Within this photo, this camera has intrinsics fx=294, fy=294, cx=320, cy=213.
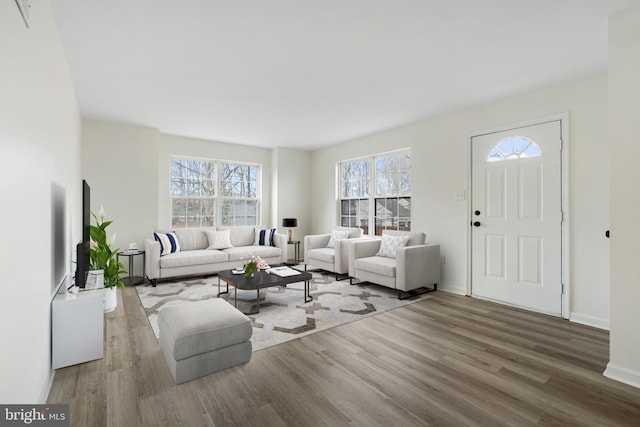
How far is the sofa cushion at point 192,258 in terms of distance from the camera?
4.60 metres

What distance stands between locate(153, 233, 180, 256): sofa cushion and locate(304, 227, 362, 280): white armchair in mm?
2239

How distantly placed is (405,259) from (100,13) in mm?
3860

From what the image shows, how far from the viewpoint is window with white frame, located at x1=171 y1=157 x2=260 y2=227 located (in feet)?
19.1

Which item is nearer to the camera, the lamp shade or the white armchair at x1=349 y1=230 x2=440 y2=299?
the white armchair at x1=349 y1=230 x2=440 y2=299

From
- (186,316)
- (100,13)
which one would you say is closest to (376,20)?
(100,13)

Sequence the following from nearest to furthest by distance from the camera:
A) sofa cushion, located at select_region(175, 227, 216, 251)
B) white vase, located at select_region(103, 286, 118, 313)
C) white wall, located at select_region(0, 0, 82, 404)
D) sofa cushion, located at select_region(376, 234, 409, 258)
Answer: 1. white wall, located at select_region(0, 0, 82, 404)
2. white vase, located at select_region(103, 286, 118, 313)
3. sofa cushion, located at select_region(376, 234, 409, 258)
4. sofa cushion, located at select_region(175, 227, 216, 251)

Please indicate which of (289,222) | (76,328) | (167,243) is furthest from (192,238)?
(76,328)

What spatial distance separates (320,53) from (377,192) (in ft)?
10.9

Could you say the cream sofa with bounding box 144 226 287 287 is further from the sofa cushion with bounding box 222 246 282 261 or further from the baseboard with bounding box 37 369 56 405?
the baseboard with bounding box 37 369 56 405

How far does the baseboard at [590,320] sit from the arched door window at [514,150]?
72.3 inches

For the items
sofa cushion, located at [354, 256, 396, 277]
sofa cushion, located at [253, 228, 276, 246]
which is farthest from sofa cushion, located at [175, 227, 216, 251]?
sofa cushion, located at [354, 256, 396, 277]

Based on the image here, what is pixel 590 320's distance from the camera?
3.10 meters

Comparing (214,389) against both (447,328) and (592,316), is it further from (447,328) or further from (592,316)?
(592,316)

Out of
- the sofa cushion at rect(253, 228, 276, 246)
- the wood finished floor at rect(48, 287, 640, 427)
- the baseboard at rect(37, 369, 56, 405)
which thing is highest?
the sofa cushion at rect(253, 228, 276, 246)
